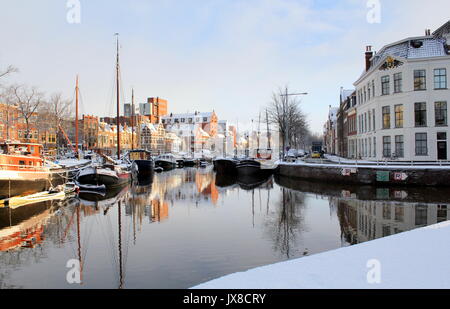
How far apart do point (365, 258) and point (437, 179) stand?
79.1 ft

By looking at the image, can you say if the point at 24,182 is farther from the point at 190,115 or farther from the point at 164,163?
the point at 190,115

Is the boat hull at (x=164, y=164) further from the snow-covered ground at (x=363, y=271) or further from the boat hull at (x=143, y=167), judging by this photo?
the snow-covered ground at (x=363, y=271)

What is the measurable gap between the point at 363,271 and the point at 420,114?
105ft

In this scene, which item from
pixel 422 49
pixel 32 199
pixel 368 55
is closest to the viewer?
pixel 32 199

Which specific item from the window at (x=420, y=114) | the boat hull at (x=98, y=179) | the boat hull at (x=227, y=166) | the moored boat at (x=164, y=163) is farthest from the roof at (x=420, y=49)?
the moored boat at (x=164, y=163)

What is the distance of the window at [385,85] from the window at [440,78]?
425 cm

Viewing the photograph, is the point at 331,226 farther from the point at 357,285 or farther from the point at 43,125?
the point at 43,125

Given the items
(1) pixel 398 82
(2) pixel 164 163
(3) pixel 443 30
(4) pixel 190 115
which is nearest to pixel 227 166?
(2) pixel 164 163

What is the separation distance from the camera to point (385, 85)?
123 feet

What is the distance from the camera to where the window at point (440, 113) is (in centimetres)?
3375

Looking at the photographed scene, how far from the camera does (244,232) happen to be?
14688 mm

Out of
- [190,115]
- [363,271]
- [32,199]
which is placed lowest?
[32,199]
